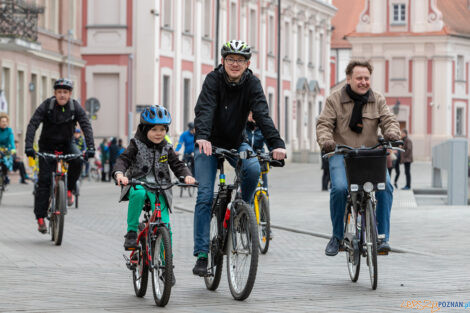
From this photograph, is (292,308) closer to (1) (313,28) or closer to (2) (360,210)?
(2) (360,210)

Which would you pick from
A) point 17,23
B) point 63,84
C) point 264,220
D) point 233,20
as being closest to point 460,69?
point 233,20

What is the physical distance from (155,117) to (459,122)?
258ft

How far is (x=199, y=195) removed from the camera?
9.71m

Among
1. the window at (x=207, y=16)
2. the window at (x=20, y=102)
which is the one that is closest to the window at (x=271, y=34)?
the window at (x=207, y=16)

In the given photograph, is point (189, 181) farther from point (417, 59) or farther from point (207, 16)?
point (417, 59)

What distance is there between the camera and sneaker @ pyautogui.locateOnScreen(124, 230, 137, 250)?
9.36 meters

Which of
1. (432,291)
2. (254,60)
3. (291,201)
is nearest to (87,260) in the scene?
(432,291)

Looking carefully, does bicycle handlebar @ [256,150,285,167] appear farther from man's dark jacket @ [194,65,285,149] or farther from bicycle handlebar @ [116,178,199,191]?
bicycle handlebar @ [116,178,199,191]

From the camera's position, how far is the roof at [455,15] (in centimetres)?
8369

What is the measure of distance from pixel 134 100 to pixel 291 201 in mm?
23346

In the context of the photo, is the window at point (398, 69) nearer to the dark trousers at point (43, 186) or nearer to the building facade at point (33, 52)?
the building facade at point (33, 52)

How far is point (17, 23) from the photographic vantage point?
35.6m

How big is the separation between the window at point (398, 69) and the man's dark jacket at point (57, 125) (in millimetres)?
69526

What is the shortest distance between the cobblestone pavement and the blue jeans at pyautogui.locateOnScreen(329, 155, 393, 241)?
468 mm
